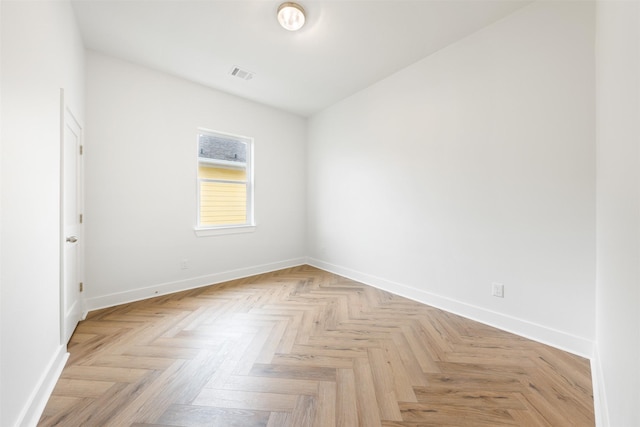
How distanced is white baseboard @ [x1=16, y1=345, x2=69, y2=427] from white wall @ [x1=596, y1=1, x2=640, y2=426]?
99.5 inches

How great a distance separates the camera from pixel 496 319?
2.31 metres

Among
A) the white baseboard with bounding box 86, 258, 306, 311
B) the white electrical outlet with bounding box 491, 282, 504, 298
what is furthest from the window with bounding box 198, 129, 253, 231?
the white electrical outlet with bounding box 491, 282, 504, 298

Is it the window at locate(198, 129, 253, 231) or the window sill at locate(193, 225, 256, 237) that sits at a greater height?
the window at locate(198, 129, 253, 231)

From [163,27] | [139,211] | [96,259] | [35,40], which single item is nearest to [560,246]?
[35,40]

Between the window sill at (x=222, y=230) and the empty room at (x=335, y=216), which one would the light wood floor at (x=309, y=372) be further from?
the window sill at (x=222, y=230)

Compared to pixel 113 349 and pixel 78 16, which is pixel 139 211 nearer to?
pixel 113 349

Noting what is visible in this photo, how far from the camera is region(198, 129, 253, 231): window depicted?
358cm

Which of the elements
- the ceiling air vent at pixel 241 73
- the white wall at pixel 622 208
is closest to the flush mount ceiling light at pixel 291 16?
the ceiling air vent at pixel 241 73

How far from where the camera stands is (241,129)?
385 centimetres

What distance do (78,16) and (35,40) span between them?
1272 millimetres

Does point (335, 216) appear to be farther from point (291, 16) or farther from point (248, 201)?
point (291, 16)

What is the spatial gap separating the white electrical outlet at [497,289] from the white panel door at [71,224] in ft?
11.8

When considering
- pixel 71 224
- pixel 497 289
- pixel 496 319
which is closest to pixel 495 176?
pixel 497 289

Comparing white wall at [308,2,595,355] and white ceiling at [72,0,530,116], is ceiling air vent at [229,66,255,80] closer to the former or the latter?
white ceiling at [72,0,530,116]
